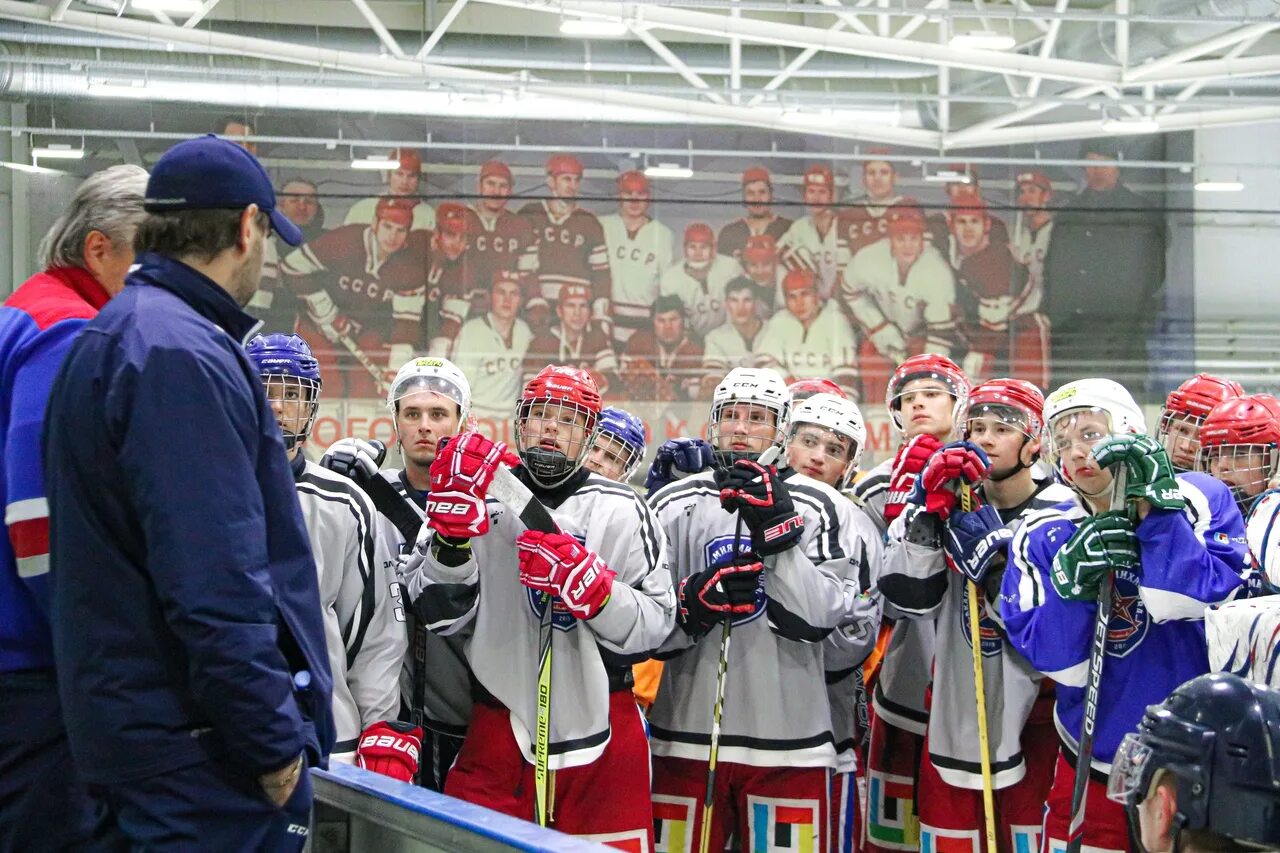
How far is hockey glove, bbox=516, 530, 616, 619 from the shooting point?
2586mm

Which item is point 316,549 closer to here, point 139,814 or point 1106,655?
point 139,814

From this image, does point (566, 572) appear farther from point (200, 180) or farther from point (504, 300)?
point (504, 300)

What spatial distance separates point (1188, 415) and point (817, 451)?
36.3 inches

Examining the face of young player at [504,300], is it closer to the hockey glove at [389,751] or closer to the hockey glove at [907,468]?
the hockey glove at [907,468]

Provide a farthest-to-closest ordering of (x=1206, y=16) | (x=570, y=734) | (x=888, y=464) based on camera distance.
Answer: (x=1206, y=16), (x=888, y=464), (x=570, y=734)

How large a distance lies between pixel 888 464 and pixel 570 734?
1321mm

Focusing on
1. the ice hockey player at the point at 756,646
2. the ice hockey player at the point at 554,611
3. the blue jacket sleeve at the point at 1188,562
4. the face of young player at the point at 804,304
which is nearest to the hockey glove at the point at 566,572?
the ice hockey player at the point at 554,611

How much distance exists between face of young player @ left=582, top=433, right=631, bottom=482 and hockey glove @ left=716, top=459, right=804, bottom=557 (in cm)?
64

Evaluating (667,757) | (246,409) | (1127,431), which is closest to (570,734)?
(667,757)

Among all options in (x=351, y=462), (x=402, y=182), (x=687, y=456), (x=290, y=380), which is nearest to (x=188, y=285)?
(x=290, y=380)

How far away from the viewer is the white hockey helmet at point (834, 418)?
350 centimetres

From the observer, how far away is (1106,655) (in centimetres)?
260

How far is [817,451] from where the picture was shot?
11.5ft

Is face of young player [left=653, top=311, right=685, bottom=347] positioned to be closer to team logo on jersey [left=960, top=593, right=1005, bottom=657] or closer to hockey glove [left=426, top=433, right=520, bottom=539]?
team logo on jersey [left=960, top=593, right=1005, bottom=657]
